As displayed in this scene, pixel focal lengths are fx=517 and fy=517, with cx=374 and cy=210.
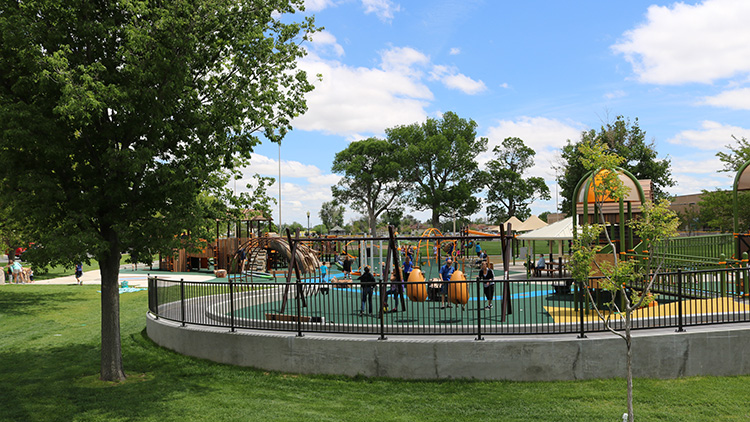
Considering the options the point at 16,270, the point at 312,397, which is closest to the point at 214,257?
the point at 16,270

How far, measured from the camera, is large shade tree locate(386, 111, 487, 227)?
67312 mm

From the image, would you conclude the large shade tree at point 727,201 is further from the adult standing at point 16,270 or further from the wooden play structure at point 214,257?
the adult standing at point 16,270

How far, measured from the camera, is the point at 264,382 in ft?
31.6

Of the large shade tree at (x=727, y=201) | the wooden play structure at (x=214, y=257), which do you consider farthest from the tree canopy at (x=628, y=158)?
the wooden play structure at (x=214, y=257)

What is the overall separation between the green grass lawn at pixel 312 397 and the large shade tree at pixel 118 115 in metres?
1.29

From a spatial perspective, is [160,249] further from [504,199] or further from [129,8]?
[504,199]

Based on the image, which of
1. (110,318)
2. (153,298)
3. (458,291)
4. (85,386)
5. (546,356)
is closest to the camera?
(546,356)

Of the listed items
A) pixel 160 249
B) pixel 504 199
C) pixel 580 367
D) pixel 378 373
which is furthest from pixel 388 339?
pixel 504 199

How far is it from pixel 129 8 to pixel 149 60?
0.89m

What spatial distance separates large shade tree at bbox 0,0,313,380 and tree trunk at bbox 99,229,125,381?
0.02 meters

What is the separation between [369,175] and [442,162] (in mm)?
10555

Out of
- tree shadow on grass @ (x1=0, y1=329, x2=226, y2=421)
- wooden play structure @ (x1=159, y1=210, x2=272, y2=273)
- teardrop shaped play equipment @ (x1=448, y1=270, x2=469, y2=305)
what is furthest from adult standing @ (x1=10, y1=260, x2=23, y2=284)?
teardrop shaped play equipment @ (x1=448, y1=270, x2=469, y2=305)

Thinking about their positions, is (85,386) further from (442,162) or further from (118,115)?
(442,162)

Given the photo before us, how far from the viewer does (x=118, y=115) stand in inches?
377
